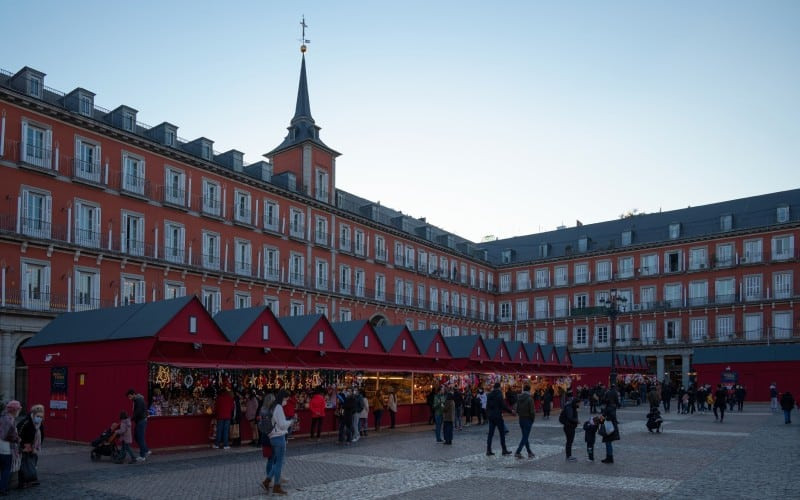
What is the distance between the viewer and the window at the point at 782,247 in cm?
6272

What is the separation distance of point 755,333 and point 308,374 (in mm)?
50501

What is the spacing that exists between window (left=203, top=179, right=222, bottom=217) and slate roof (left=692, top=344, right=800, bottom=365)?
36777 millimetres

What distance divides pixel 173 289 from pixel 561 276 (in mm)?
46545

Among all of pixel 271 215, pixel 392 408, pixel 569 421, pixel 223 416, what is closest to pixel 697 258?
pixel 271 215

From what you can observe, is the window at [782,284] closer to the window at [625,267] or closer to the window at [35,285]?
the window at [625,267]

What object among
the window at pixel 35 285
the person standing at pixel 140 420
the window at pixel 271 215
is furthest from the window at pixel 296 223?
the person standing at pixel 140 420

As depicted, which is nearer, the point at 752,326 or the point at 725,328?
the point at 752,326

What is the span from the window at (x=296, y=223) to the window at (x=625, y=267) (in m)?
35.8

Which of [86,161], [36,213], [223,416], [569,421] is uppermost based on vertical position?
[86,161]

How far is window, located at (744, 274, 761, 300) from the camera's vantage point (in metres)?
64.4

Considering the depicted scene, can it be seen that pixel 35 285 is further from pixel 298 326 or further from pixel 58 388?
pixel 298 326

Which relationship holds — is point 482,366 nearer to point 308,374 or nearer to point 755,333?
point 308,374

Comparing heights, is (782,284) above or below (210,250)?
below

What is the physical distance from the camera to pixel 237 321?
24250 mm
